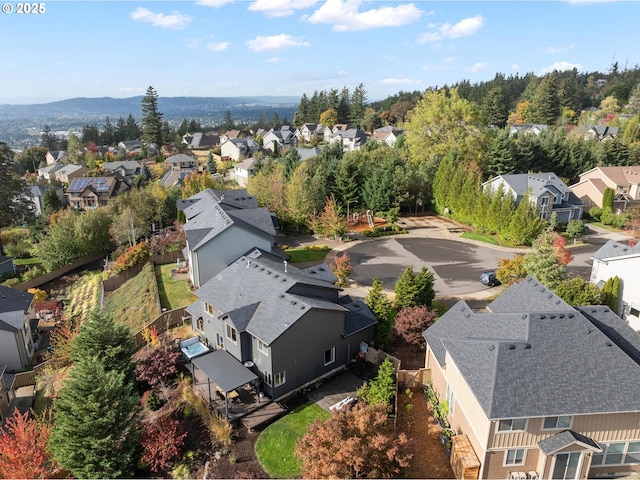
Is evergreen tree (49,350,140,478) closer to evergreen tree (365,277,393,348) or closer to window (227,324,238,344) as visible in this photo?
window (227,324,238,344)

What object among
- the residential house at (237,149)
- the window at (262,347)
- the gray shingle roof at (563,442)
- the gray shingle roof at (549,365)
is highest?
the residential house at (237,149)

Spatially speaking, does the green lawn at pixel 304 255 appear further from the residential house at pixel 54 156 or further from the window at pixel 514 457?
the residential house at pixel 54 156

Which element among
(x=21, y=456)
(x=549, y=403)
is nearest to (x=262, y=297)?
(x=21, y=456)

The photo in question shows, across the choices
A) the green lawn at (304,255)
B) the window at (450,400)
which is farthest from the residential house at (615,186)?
the window at (450,400)

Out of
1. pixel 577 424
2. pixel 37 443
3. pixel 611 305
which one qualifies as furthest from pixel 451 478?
pixel 611 305

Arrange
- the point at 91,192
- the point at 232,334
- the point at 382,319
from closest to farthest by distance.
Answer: the point at 232,334 < the point at 382,319 < the point at 91,192

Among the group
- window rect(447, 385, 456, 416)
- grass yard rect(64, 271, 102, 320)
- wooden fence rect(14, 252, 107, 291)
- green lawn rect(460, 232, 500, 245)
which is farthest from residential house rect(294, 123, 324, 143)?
window rect(447, 385, 456, 416)

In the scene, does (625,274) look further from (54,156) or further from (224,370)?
(54,156)
